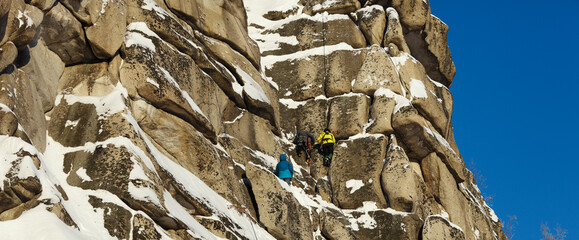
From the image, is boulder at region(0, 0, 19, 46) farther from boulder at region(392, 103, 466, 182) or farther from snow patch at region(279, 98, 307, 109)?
boulder at region(392, 103, 466, 182)

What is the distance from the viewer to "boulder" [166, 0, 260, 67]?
95.8 feet

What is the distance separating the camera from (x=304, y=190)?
28500 mm

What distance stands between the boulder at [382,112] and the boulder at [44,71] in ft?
45.4

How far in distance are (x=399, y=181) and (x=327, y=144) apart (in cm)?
335

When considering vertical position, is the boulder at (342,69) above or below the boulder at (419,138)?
above

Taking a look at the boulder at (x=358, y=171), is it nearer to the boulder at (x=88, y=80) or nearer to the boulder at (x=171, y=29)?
the boulder at (x=171, y=29)

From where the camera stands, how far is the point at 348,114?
1267 inches

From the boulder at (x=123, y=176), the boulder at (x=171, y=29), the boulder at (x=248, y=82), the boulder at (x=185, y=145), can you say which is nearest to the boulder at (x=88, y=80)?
the boulder at (x=185, y=145)

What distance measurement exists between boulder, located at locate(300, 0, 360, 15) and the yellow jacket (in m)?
9.12

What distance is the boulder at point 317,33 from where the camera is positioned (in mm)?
35969

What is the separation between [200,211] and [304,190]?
774 centimetres

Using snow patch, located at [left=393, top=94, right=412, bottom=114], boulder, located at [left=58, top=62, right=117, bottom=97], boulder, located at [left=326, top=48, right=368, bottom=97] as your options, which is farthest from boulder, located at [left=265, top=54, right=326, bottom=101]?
boulder, located at [left=58, top=62, right=117, bottom=97]

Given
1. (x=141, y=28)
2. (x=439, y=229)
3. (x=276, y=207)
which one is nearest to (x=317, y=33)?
(x=439, y=229)

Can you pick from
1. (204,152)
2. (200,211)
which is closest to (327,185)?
(204,152)
